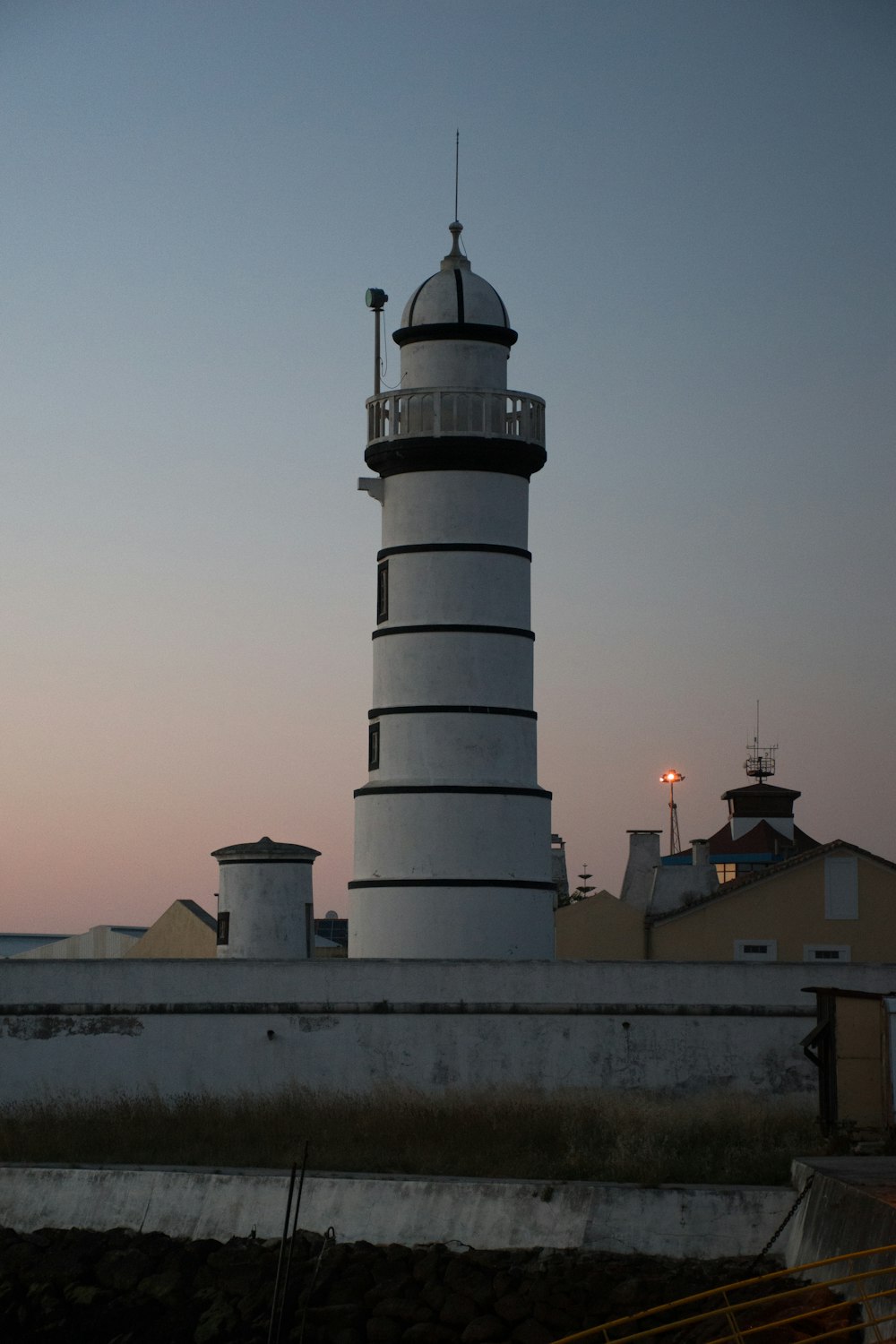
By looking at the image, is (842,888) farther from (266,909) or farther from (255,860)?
(255,860)

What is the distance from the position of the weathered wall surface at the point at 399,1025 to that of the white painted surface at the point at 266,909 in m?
5.03

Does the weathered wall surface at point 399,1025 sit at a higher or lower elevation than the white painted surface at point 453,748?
lower

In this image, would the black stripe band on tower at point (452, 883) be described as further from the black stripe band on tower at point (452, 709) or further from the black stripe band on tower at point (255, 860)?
the black stripe band on tower at point (255, 860)


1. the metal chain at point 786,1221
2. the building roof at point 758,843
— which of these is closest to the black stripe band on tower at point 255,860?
the metal chain at point 786,1221

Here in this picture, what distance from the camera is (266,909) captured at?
28.3 metres

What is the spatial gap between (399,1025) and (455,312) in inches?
396

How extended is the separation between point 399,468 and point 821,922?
993cm

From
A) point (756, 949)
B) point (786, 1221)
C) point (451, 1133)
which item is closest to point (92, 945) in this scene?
point (756, 949)

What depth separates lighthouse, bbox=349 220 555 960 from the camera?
2520 cm

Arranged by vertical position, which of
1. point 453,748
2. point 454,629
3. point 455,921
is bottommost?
point 455,921

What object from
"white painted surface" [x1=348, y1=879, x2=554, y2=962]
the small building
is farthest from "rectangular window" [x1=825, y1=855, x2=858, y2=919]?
Answer: the small building

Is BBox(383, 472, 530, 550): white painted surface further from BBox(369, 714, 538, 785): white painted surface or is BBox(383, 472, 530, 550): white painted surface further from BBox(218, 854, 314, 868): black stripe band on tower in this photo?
BBox(218, 854, 314, 868): black stripe band on tower

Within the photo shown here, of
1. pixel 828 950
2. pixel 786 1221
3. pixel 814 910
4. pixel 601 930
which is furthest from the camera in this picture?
pixel 601 930

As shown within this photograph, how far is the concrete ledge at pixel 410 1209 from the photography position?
655 inches
